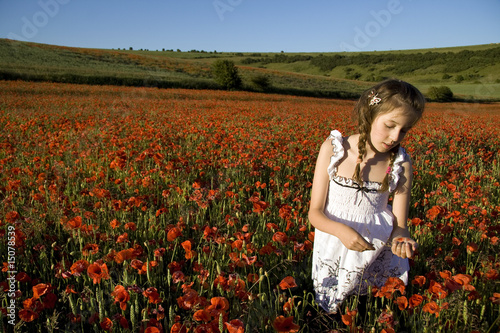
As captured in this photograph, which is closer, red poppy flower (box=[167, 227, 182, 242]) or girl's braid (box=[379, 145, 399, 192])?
red poppy flower (box=[167, 227, 182, 242])

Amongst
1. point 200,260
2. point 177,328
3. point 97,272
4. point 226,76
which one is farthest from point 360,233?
point 226,76

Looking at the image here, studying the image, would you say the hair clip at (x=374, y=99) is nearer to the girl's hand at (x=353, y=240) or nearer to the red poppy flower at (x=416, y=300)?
the girl's hand at (x=353, y=240)

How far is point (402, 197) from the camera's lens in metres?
2.11

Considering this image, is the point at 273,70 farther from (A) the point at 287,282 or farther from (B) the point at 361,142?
(A) the point at 287,282

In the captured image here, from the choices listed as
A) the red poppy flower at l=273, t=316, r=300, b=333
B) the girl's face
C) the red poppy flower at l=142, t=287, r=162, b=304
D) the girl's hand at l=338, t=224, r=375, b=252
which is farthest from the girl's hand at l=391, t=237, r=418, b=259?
the red poppy flower at l=142, t=287, r=162, b=304

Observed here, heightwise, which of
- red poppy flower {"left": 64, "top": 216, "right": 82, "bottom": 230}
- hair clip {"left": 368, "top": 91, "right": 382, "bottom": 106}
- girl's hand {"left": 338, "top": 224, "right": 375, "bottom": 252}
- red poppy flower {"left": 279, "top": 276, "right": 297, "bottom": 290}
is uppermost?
hair clip {"left": 368, "top": 91, "right": 382, "bottom": 106}

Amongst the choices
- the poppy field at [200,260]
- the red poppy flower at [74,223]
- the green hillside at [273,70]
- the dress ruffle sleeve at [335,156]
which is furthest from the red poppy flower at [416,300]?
the green hillside at [273,70]

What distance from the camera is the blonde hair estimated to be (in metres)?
1.82

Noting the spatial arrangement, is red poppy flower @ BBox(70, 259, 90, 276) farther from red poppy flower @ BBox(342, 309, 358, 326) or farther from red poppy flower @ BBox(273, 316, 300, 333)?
red poppy flower @ BBox(342, 309, 358, 326)

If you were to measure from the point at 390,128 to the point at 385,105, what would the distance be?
0.44 feet

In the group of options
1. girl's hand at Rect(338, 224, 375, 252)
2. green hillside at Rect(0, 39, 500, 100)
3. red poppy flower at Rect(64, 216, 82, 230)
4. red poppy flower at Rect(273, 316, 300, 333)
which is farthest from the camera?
green hillside at Rect(0, 39, 500, 100)

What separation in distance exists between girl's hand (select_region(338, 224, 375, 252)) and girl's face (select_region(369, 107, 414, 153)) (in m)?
0.55

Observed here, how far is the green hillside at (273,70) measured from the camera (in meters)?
27.2

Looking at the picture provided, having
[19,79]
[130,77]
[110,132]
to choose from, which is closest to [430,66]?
[130,77]
